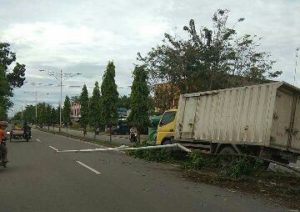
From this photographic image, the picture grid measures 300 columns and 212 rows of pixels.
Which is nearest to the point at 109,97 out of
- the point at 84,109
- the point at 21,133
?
the point at 21,133

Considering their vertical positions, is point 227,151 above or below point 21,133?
above

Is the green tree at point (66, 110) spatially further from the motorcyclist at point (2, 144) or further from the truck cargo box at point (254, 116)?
the motorcyclist at point (2, 144)

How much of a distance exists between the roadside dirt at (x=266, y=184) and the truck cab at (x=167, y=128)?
5418 millimetres

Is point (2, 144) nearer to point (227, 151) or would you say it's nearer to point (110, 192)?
point (110, 192)

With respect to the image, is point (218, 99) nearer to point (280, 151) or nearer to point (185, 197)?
point (280, 151)

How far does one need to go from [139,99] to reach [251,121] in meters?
20.1

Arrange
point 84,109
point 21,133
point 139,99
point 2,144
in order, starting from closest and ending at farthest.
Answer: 1. point 2,144
2. point 139,99
3. point 21,133
4. point 84,109

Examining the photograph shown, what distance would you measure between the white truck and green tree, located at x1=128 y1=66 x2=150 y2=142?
15907 mm

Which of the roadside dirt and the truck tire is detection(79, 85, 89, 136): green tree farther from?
the roadside dirt

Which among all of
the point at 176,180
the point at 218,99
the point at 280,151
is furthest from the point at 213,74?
the point at 176,180

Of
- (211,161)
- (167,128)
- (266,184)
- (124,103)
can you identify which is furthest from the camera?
(124,103)

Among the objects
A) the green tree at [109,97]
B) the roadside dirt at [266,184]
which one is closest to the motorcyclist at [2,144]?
the roadside dirt at [266,184]

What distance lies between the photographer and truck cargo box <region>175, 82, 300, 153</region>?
15922 mm

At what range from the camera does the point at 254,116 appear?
16.5 m
